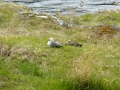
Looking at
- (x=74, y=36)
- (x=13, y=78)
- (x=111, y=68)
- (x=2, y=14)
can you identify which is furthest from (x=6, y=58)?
(x=2, y=14)

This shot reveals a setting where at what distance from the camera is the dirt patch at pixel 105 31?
42.9ft

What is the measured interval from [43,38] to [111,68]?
337 centimetres

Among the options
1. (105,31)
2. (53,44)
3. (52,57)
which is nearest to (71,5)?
(105,31)

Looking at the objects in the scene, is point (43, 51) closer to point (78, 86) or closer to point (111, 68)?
point (111, 68)

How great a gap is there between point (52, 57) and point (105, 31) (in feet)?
14.9

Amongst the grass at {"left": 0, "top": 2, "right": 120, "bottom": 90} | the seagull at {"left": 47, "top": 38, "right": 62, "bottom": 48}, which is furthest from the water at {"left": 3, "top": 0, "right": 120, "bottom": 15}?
the seagull at {"left": 47, "top": 38, "right": 62, "bottom": 48}

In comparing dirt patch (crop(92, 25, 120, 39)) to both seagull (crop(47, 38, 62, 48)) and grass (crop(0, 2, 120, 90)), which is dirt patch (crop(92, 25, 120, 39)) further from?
seagull (crop(47, 38, 62, 48))

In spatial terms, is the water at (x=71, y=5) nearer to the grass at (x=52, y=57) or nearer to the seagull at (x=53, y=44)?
the grass at (x=52, y=57)

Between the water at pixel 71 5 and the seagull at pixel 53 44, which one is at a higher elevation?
the seagull at pixel 53 44

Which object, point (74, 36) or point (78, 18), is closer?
point (74, 36)

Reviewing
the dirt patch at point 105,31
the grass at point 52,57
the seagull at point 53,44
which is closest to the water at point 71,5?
the grass at point 52,57

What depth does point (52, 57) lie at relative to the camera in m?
9.60

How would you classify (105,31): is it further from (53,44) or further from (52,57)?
(52,57)

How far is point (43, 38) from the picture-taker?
11594mm
